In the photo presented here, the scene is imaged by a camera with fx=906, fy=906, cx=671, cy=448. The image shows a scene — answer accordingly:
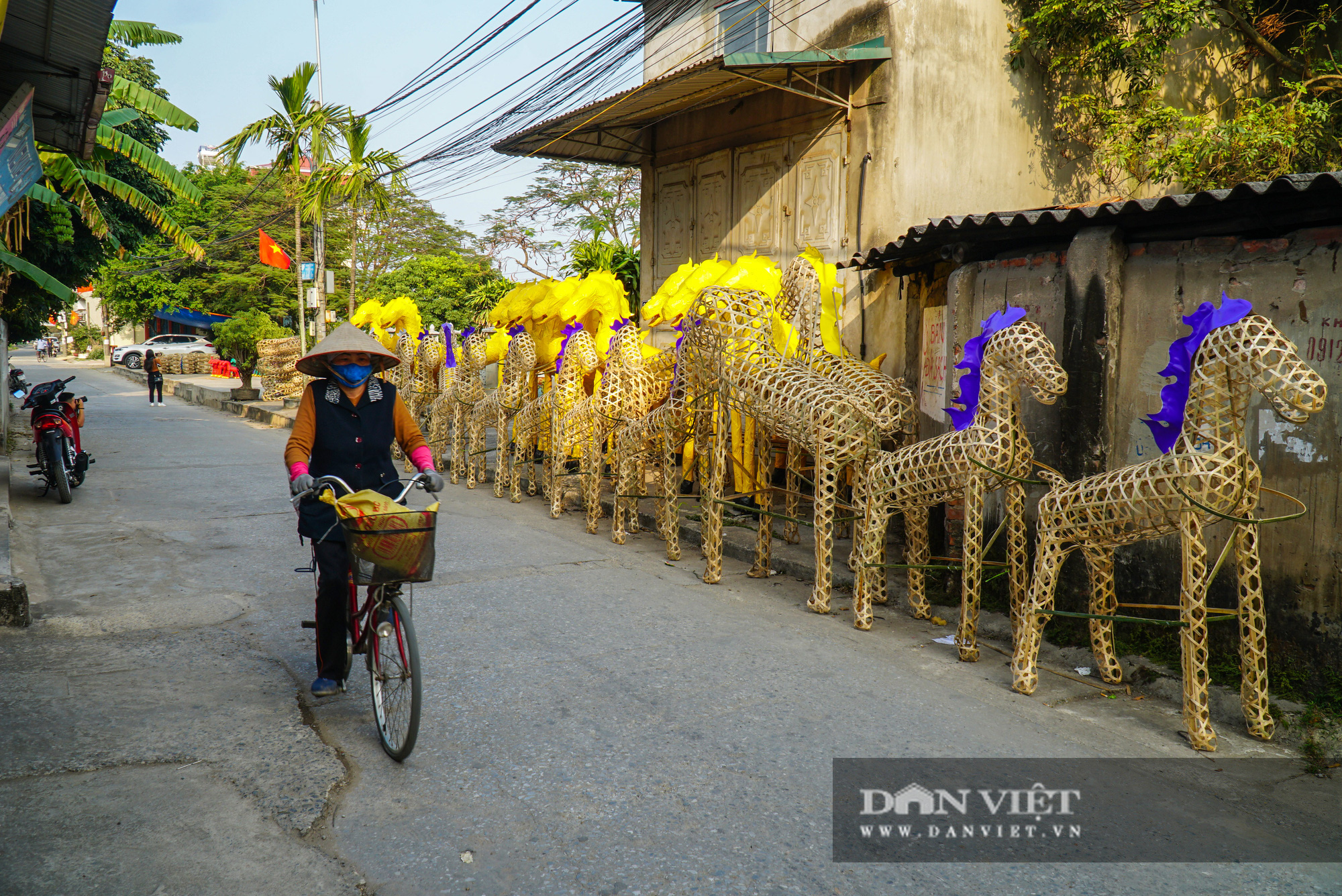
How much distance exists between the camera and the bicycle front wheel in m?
3.51

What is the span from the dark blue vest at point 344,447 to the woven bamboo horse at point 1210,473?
133 inches

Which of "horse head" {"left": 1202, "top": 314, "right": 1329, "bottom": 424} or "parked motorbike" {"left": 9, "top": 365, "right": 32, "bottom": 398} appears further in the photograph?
"parked motorbike" {"left": 9, "top": 365, "right": 32, "bottom": 398}

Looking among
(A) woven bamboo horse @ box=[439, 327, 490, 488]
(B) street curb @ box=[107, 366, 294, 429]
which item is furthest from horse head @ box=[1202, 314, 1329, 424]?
(B) street curb @ box=[107, 366, 294, 429]

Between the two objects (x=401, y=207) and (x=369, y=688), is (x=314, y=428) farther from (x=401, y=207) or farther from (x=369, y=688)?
(x=401, y=207)

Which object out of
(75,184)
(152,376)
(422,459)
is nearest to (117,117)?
(75,184)

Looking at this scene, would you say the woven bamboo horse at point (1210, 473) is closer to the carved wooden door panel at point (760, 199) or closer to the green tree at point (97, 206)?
the carved wooden door panel at point (760, 199)

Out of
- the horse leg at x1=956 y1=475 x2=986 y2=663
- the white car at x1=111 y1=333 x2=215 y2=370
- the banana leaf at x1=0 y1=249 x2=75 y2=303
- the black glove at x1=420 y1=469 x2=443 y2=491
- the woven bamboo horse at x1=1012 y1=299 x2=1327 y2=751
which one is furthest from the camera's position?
the white car at x1=111 y1=333 x2=215 y2=370

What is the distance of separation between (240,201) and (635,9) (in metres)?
27.1

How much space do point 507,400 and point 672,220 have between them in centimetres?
341

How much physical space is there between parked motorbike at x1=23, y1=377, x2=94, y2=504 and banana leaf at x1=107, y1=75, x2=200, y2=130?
3.75m

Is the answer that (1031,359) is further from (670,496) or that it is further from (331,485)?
(670,496)

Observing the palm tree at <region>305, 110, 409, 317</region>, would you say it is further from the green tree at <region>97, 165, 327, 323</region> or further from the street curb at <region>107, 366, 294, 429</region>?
the green tree at <region>97, 165, 327, 323</region>

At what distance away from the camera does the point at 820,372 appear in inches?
267

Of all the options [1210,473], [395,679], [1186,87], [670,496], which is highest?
[1186,87]
